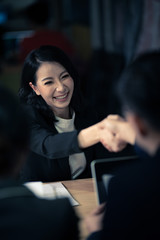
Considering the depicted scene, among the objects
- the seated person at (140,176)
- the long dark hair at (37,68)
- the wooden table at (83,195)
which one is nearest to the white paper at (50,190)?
the wooden table at (83,195)

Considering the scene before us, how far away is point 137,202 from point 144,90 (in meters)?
0.24

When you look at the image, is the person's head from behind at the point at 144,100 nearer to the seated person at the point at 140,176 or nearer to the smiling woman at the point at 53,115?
the seated person at the point at 140,176

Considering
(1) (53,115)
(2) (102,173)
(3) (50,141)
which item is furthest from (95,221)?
(1) (53,115)

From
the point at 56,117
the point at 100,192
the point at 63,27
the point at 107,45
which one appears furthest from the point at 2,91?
the point at 63,27

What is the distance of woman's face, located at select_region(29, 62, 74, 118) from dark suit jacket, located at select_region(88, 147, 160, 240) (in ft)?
2.40

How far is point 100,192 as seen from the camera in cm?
Answer: 107

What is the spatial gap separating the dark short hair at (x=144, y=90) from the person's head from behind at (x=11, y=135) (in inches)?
9.6

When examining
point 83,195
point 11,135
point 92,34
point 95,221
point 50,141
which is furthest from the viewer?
point 92,34

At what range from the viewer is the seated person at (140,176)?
788 mm

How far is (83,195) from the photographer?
50.9 inches

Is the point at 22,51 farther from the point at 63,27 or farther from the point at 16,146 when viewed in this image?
the point at 16,146

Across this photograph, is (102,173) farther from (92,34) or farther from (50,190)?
(92,34)

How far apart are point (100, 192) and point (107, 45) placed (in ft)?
10.7

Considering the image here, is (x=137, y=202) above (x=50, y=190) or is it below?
above
